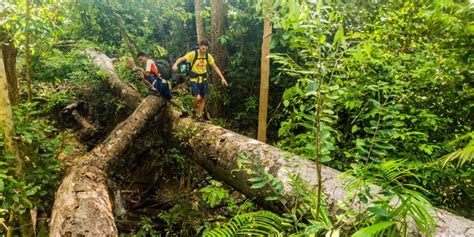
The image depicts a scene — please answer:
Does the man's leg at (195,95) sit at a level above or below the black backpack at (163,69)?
below

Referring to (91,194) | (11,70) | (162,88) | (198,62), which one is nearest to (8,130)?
(91,194)

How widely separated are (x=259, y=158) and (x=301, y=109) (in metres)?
1.84

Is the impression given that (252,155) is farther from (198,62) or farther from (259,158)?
(198,62)

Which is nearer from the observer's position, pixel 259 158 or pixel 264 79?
pixel 259 158

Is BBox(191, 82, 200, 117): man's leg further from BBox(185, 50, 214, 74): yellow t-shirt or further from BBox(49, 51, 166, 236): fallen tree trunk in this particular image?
BBox(49, 51, 166, 236): fallen tree trunk

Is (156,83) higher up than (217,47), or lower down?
lower down

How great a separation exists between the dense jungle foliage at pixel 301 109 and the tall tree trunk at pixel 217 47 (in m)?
0.09

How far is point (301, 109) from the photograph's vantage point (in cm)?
205

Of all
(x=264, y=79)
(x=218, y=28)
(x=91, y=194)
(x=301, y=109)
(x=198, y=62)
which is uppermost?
(x=218, y=28)

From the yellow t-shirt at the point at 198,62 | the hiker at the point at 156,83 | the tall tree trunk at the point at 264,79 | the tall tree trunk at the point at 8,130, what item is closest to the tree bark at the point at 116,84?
the hiker at the point at 156,83

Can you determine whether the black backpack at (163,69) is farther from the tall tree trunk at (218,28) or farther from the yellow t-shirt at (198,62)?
the tall tree trunk at (218,28)

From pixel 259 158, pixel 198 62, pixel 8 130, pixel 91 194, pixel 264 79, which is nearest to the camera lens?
pixel 8 130

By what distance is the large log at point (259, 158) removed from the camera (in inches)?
88.3

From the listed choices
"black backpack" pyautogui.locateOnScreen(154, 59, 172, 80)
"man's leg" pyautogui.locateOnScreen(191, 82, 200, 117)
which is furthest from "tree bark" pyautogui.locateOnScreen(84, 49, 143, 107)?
"man's leg" pyautogui.locateOnScreen(191, 82, 200, 117)
